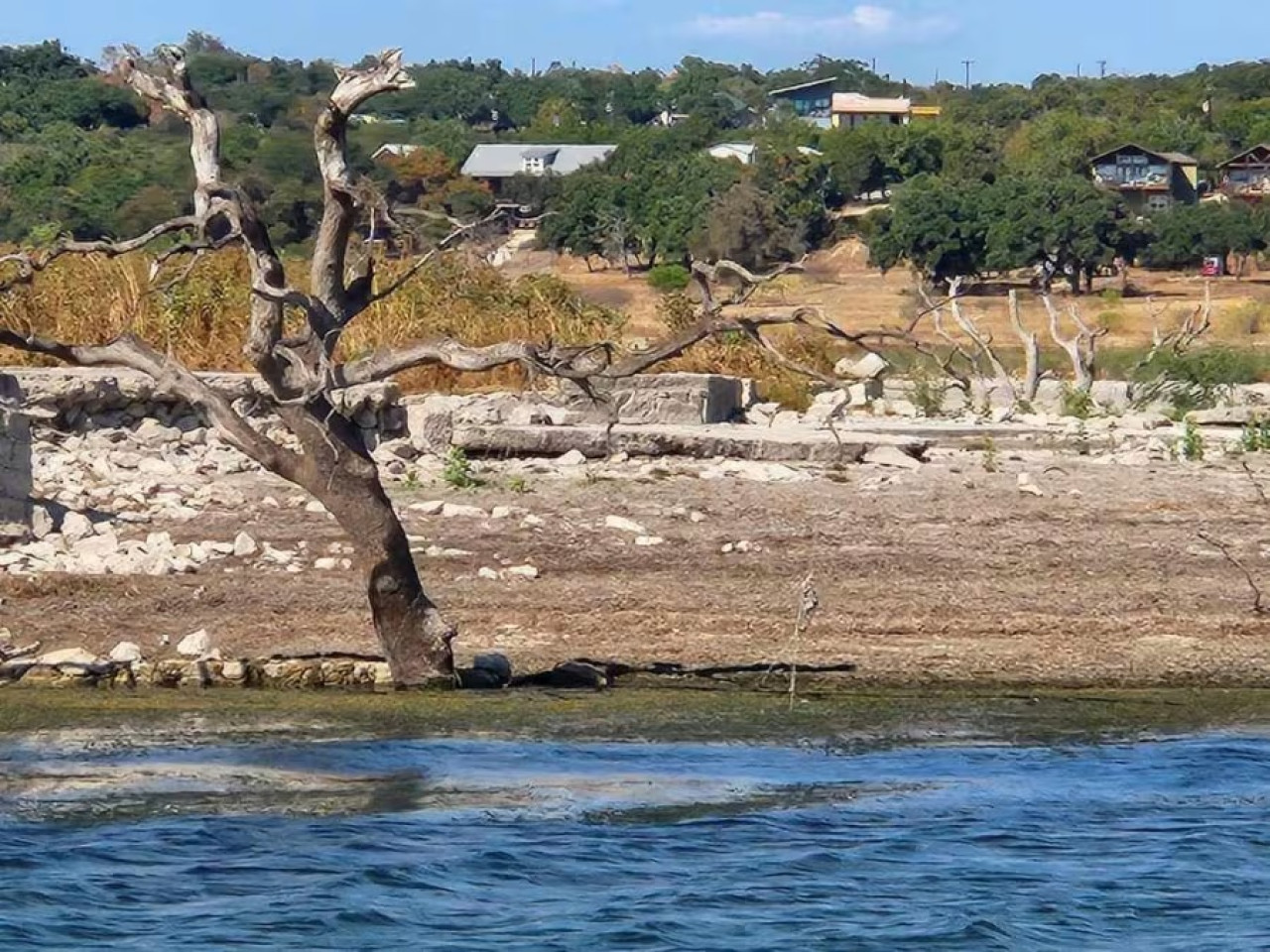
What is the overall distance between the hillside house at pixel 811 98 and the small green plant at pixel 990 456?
88.8m

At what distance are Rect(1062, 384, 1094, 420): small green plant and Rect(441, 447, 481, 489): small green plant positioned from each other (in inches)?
244

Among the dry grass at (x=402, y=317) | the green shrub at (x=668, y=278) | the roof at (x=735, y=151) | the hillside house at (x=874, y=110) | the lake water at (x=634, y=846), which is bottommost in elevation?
the lake water at (x=634, y=846)

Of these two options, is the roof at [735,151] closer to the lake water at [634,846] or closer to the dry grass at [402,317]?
the dry grass at [402,317]

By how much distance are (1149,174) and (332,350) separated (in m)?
58.8

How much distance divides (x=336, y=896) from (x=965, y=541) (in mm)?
5903

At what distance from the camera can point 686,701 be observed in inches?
362

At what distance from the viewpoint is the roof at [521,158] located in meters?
73.4

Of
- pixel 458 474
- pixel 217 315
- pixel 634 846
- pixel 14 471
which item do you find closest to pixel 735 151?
pixel 217 315

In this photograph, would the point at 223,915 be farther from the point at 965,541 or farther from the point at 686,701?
the point at 965,541

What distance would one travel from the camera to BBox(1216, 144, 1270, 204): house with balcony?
65.9m

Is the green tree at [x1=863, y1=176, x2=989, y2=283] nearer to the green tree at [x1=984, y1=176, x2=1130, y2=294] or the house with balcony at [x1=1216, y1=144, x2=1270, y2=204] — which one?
the green tree at [x1=984, y1=176, x2=1130, y2=294]

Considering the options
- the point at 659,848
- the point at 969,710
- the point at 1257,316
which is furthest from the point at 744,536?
the point at 1257,316

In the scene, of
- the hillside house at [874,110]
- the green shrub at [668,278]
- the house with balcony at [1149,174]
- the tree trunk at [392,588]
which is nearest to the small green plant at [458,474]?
the tree trunk at [392,588]

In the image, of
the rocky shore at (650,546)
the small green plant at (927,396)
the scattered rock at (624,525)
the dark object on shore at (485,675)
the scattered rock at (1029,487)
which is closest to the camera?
the dark object on shore at (485,675)
